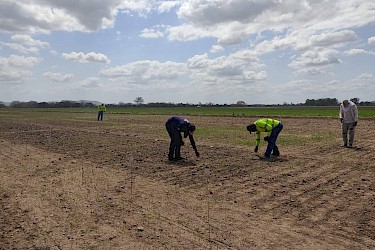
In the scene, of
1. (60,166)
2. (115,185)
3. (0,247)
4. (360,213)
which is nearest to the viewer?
(0,247)

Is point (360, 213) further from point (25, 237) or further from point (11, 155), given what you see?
point (11, 155)

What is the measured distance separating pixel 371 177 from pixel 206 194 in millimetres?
4126

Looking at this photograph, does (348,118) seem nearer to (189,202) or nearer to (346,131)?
(346,131)

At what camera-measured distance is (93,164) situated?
1076cm

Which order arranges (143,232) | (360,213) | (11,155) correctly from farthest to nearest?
(11,155) < (360,213) < (143,232)

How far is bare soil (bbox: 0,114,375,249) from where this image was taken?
5207 millimetres

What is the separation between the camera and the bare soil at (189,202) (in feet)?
17.1

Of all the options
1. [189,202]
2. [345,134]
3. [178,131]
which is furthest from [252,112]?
[189,202]

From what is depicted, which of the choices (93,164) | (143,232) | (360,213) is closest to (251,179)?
(360,213)

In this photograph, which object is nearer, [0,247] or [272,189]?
[0,247]

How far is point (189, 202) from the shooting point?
6.91m

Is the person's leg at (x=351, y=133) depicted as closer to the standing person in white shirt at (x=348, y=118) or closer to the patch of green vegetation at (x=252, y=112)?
the standing person in white shirt at (x=348, y=118)

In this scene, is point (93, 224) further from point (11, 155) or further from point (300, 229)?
point (11, 155)

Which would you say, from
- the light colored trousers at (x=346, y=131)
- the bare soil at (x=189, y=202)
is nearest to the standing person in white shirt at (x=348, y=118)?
the light colored trousers at (x=346, y=131)
